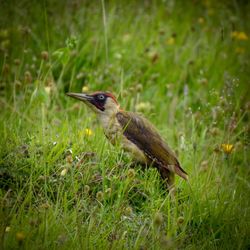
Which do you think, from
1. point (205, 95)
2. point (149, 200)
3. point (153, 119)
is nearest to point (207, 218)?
point (149, 200)

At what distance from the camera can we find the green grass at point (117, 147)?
4988 mm

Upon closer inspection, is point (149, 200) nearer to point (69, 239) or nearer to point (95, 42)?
point (69, 239)

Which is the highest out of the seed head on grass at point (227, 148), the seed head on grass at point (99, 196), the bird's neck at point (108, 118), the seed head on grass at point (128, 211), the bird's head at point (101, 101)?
the bird's head at point (101, 101)

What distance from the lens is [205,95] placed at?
8.55 m

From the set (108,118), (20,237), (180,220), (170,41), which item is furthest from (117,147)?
(170,41)

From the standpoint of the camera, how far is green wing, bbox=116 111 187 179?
5938 mm

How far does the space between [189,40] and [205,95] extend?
1.27 m

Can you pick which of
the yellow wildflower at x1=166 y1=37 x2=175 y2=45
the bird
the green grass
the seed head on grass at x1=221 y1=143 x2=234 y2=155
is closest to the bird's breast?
the bird

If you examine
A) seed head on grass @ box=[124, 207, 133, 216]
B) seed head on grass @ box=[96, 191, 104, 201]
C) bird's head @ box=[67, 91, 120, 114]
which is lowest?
seed head on grass @ box=[124, 207, 133, 216]

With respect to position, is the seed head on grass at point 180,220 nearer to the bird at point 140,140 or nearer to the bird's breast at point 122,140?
the bird at point 140,140

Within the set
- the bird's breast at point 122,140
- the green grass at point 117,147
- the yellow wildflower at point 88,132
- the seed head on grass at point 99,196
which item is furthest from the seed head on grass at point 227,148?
the seed head on grass at point 99,196

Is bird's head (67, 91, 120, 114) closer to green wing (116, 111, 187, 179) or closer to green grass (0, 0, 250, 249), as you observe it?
green wing (116, 111, 187, 179)

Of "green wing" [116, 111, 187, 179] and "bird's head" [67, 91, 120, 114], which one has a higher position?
"bird's head" [67, 91, 120, 114]

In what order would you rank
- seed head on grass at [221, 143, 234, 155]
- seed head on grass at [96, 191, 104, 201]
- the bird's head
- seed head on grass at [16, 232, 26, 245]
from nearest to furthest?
seed head on grass at [16, 232, 26, 245] < seed head on grass at [96, 191, 104, 201] < seed head on grass at [221, 143, 234, 155] < the bird's head
